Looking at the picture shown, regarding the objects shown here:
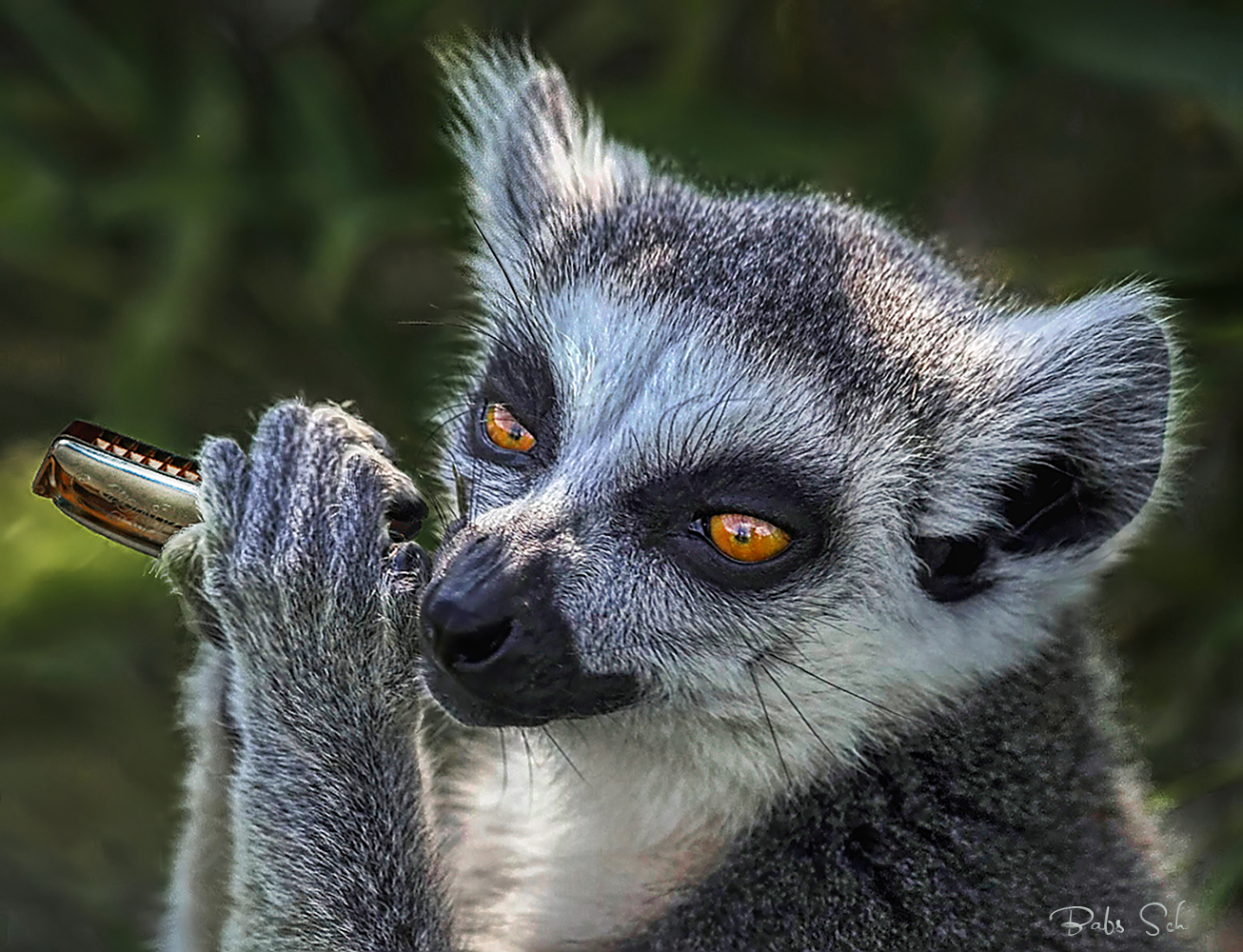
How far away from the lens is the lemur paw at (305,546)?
2.57 meters

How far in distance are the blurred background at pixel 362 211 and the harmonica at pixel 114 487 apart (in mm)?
1839

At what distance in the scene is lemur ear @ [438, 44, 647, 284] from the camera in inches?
123

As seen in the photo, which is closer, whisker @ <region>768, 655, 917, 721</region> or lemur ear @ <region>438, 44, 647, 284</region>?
whisker @ <region>768, 655, 917, 721</region>

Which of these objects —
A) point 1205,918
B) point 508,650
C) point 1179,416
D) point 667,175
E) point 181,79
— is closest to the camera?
point 508,650

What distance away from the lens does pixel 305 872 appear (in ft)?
8.66

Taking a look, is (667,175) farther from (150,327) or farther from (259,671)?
(150,327)

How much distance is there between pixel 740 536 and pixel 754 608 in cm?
13

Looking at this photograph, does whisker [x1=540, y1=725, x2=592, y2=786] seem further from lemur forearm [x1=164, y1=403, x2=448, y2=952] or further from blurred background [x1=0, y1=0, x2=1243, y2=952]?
blurred background [x1=0, y1=0, x2=1243, y2=952]

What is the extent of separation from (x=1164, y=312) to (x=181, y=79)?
4228mm

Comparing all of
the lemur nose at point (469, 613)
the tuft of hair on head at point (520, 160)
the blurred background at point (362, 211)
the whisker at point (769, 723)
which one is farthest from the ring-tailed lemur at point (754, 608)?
the blurred background at point (362, 211)

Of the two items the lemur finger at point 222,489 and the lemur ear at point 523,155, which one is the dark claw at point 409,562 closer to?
the lemur finger at point 222,489

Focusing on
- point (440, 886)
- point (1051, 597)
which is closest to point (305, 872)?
point (440, 886)

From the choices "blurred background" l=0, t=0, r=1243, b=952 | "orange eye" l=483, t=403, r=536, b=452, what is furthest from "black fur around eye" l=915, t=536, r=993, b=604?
"blurred background" l=0, t=0, r=1243, b=952

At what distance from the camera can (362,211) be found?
4.96 m
